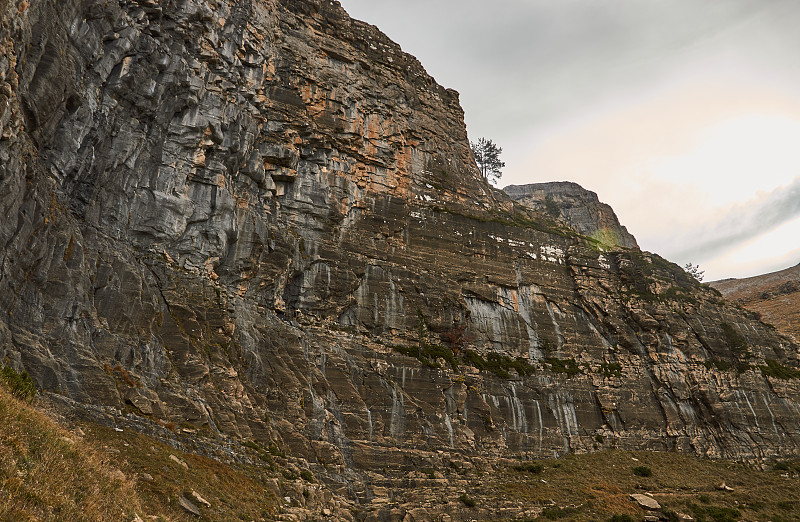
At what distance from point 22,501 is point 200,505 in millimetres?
10449

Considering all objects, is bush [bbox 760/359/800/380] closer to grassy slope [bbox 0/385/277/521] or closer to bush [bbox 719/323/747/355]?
bush [bbox 719/323/747/355]

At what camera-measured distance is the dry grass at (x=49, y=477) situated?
1098 cm

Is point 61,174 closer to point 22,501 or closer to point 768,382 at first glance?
point 22,501

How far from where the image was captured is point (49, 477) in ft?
40.5

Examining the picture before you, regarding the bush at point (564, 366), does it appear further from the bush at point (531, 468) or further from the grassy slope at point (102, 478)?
the grassy slope at point (102, 478)

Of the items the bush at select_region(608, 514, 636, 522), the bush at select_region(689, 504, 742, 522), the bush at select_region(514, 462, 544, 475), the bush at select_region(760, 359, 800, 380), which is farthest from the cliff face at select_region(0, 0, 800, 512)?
the bush at select_region(689, 504, 742, 522)

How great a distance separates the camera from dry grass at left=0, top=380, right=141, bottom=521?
10977 millimetres

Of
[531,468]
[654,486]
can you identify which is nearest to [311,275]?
[531,468]

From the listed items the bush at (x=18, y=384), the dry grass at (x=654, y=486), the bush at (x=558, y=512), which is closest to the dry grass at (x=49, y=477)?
the bush at (x=18, y=384)

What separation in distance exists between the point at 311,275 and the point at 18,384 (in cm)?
2545

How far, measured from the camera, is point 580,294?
196 feet

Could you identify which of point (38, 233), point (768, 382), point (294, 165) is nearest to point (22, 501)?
point (38, 233)

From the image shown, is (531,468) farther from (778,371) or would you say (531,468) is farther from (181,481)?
(778,371)

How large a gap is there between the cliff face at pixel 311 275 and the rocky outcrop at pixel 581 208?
2547 inches
